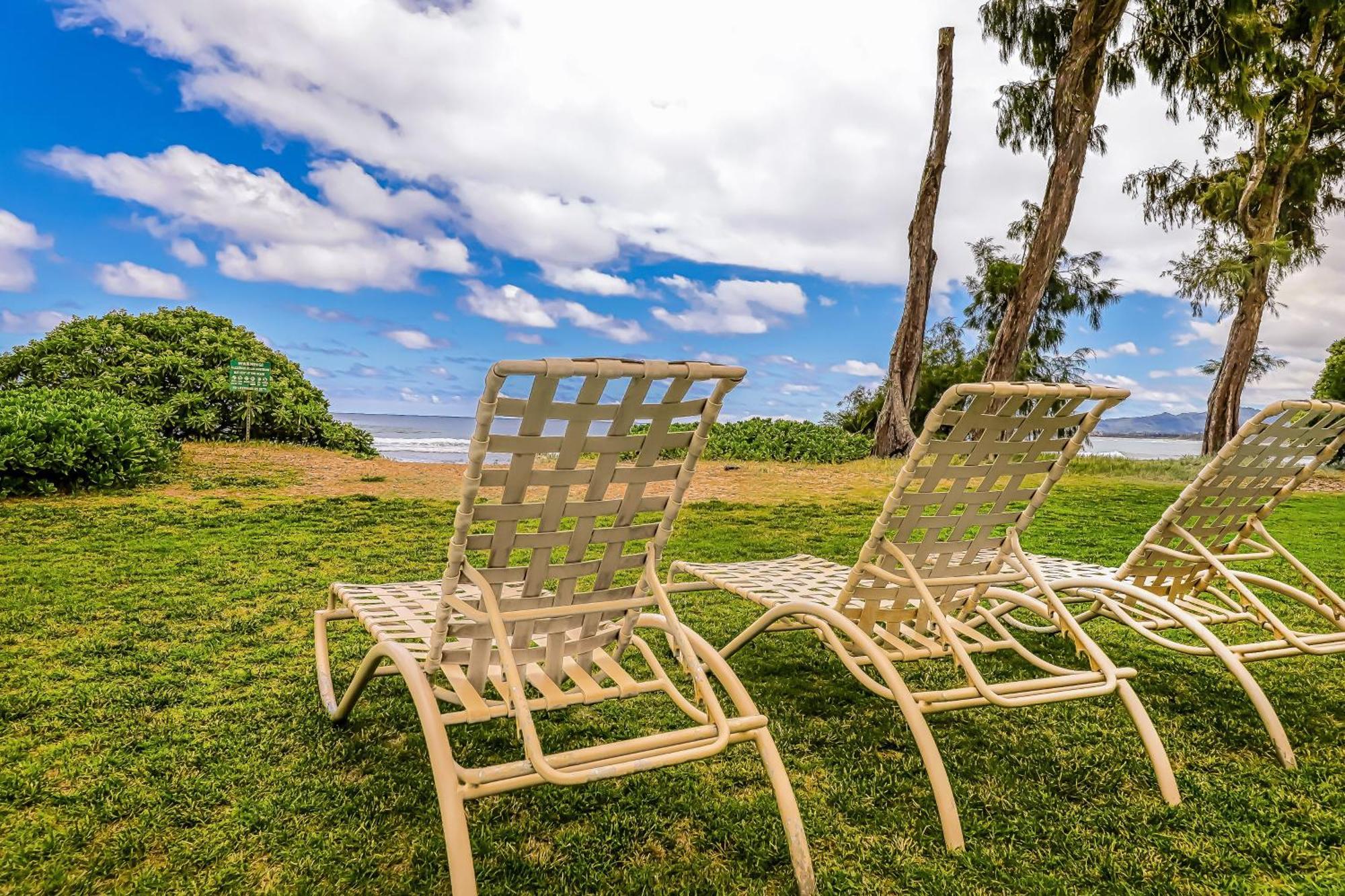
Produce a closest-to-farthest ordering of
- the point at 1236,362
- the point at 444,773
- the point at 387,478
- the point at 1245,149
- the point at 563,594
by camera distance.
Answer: the point at 444,773 → the point at 563,594 → the point at 387,478 → the point at 1236,362 → the point at 1245,149

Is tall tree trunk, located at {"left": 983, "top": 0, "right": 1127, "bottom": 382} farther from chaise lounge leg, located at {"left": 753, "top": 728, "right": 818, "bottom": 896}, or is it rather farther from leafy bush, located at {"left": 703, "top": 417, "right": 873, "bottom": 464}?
chaise lounge leg, located at {"left": 753, "top": 728, "right": 818, "bottom": 896}

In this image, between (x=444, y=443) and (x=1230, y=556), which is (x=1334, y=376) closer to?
(x=1230, y=556)

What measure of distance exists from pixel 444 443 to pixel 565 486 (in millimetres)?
32436

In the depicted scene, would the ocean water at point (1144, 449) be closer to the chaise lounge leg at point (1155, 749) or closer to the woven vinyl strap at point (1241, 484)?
the woven vinyl strap at point (1241, 484)

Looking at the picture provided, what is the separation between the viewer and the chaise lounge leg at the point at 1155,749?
2.37 metres

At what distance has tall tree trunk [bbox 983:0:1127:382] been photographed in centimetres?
1199

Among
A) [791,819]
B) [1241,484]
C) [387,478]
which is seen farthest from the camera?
[387,478]

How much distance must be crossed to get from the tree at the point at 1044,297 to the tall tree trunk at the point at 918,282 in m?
4.96

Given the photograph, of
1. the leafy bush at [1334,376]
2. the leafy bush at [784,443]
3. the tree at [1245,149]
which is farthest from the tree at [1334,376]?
the leafy bush at [784,443]

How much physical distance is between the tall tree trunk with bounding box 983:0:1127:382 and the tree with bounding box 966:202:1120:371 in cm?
590

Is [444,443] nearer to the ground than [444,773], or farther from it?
farther from it

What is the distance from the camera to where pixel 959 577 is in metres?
2.85

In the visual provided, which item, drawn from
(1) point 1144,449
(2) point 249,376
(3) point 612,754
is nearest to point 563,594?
(3) point 612,754

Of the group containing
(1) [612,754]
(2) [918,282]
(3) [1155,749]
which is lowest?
(3) [1155,749]
